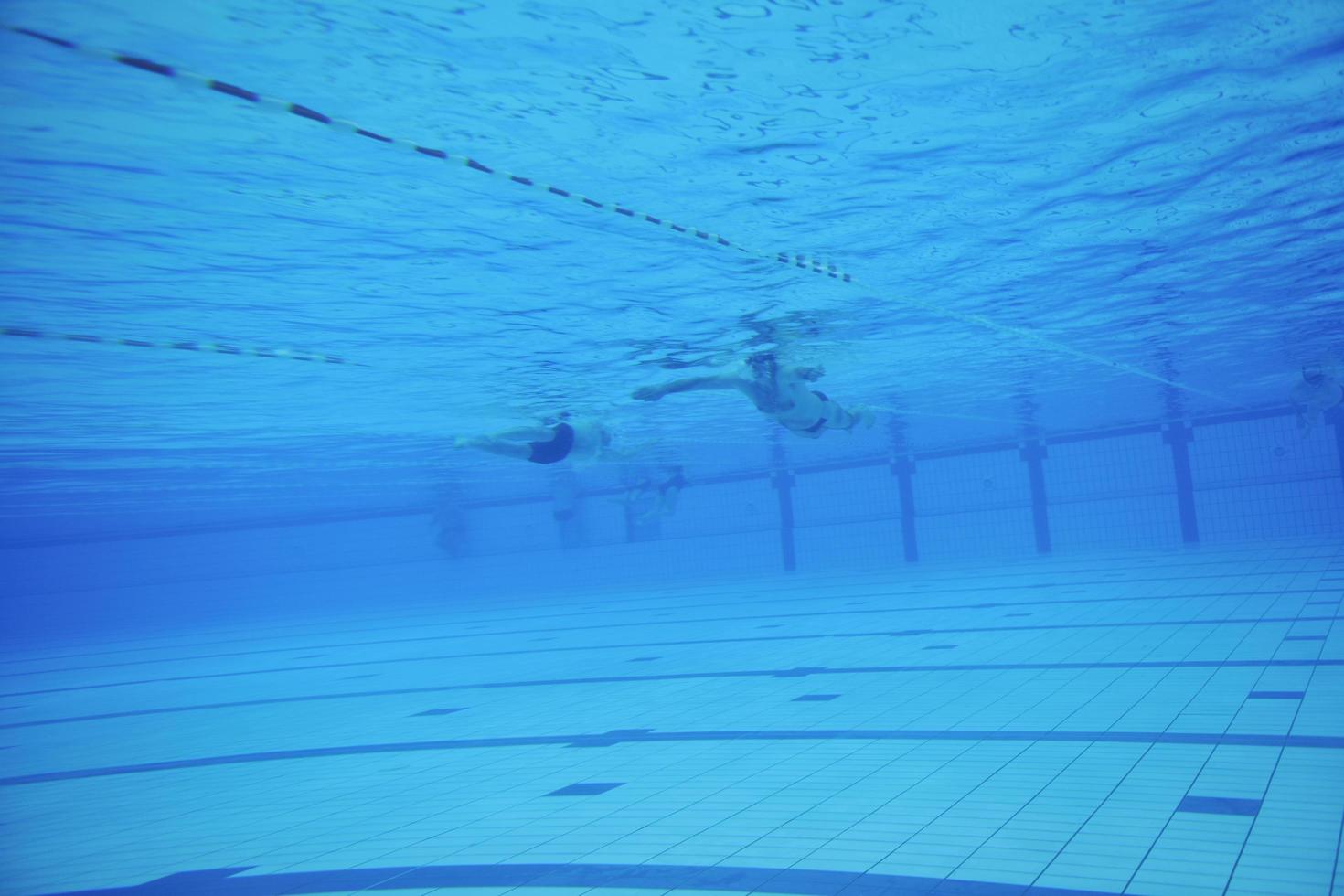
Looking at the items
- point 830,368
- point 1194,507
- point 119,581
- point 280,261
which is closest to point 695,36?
point 280,261

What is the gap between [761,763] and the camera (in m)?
6.46

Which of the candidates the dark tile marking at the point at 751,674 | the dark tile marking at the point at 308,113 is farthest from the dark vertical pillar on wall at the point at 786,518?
the dark tile marking at the point at 308,113

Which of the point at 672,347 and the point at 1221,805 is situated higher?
the point at 672,347

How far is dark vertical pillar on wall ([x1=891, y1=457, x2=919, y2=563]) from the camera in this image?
25672 millimetres

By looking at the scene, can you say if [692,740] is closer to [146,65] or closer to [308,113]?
[308,113]

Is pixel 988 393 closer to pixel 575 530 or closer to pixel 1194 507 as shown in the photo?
pixel 1194 507

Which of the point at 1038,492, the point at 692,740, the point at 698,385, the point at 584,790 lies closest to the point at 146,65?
the point at 584,790

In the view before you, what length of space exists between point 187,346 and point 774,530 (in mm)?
22344

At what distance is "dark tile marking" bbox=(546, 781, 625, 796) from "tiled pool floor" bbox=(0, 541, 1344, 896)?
0.10 feet

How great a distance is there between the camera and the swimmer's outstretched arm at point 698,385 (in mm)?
8016

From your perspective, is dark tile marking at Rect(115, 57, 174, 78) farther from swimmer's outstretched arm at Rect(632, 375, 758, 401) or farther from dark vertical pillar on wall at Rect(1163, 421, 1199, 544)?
dark vertical pillar on wall at Rect(1163, 421, 1199, 544)

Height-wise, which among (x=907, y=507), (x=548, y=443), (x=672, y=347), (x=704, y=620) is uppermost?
(x=672, y=347)

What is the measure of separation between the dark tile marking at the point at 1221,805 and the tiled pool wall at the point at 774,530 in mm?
16447

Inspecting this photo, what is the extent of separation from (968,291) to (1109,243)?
1.38m
